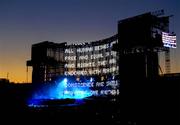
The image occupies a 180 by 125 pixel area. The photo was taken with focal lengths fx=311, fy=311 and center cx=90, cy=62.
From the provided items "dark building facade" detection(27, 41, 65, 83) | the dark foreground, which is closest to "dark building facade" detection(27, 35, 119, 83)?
"dark building facade" detection(27, 41, 65, 83)

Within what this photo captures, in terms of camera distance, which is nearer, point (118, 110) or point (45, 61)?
point (118, 110)

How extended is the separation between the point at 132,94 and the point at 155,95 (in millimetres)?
5216

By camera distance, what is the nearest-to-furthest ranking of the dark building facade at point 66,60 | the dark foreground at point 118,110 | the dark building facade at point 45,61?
the dark foreground at point 118,110 → the dark building facade at point 66,60 → the dark building facade at point 45,61

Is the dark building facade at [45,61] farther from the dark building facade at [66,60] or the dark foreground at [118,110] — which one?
the dark foreground at [118,110]

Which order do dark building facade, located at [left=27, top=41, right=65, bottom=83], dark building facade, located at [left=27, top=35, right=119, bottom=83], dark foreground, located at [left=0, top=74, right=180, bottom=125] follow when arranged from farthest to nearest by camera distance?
1. dark building facade, located at [left=27, top=41, right=65, bottom=83]
2. dark building facade, located at [left=27, top=35, right=119, bottom=83]
3. dark foreground, located at [left=0, top=74, right=180, bottom=125]

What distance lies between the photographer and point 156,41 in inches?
2265

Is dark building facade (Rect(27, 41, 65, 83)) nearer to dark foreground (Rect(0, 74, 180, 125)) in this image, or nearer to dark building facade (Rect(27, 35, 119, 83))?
dark building facade (Rect(27, 35, 119, 83))

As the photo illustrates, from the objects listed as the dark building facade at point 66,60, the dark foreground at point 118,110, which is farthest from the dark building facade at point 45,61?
the dark foreground at point 118,110

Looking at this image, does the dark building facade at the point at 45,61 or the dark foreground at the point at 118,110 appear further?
the dark building facade at the point at 45,61

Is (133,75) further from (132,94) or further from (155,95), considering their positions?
(155,95)

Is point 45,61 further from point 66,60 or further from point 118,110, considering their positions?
point 118,110

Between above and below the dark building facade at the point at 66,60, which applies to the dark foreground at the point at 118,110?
below

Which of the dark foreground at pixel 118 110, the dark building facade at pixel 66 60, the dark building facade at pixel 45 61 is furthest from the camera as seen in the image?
the dark building facade at pixel 45 61

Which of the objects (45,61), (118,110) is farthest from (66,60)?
(118,110)
